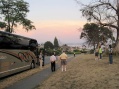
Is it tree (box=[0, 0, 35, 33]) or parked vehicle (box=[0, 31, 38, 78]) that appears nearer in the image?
parked vehicle (box=[0, 31, 38, 78])

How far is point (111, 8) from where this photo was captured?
39000 millimetres

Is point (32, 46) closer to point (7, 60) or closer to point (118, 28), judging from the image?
point (7, 60)

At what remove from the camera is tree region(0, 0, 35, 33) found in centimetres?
6034

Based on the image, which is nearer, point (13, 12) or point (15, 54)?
point (15, 54)

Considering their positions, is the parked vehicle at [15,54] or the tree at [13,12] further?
the tree at [13,12]

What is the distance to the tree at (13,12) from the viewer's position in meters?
60.3

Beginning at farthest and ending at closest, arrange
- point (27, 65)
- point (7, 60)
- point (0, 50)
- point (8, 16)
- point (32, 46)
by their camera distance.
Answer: point (8, 16)
point (32, 46)
point (27, 65)
point (7, 60)
point (0, 50)

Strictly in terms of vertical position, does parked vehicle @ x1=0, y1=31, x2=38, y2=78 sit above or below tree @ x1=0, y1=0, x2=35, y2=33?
below

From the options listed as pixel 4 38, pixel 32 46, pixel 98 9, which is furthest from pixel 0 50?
pixel 98 9

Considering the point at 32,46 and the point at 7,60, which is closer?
the point at 7,60

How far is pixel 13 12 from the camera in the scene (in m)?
61.1

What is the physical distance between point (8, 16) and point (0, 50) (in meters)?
42.6

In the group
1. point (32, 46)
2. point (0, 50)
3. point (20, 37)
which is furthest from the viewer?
point (32, 46)

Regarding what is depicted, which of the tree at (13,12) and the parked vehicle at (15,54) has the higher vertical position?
the tree at (13,12)
